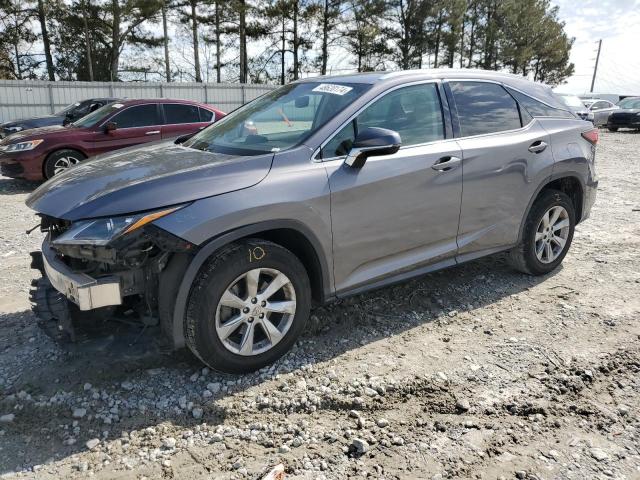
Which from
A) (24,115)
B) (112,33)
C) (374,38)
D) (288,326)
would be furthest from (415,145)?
(374,38)

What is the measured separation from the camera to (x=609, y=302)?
4.41 m

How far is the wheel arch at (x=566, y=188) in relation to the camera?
4.48 metres

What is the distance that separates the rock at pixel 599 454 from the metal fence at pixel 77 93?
71.9 feet

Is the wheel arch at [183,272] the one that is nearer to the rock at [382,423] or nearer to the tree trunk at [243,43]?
the rock at [382,423]

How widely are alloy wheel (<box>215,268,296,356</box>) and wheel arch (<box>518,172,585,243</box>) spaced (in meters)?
2.31

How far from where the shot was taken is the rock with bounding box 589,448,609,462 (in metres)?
2.57

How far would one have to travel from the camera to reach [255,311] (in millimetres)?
3098

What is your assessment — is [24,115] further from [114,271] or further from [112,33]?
[114,271]

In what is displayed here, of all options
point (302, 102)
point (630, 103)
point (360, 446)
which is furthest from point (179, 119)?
point (630, 103)

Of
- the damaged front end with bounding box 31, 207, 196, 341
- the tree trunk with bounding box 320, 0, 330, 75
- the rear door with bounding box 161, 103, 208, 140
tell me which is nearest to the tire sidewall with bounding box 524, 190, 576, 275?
the damaged front end with bounding box 31, 207, 196, 341

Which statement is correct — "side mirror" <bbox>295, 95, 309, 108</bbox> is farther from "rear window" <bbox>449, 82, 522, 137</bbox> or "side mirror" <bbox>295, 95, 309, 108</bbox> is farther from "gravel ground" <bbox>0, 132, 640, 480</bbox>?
"gravel ground" <bbox>0, 132, 640, 480</bbox>

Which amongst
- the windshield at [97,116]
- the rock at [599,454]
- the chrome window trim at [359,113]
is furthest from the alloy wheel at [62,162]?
the rock at [599,454]

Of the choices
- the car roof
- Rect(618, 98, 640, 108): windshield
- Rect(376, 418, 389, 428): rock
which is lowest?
Rect(376, 418, 389, 428): rock

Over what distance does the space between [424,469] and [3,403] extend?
2271 millimetres
